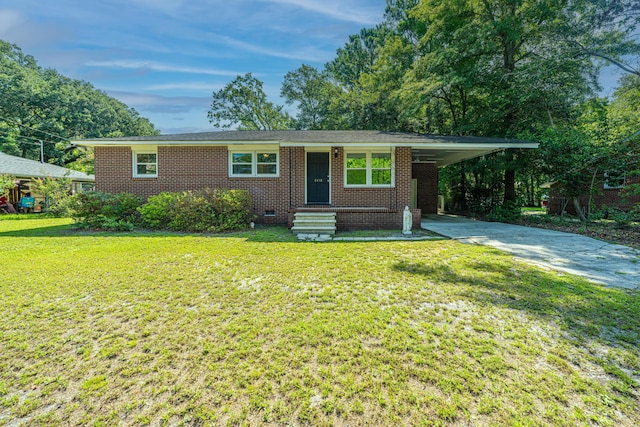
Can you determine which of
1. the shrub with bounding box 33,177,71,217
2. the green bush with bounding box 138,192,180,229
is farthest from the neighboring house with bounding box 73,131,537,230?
the shrub with bounding box 33,177,71,217

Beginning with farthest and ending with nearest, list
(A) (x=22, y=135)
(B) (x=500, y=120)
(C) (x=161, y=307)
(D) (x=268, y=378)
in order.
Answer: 1. (A) (x=22, y=135)
2. (B) (x=500, y=120)
3. (C) (x=161, y=307)
4. (D) (x=268, y=378)

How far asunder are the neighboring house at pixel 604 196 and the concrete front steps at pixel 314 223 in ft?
31.9

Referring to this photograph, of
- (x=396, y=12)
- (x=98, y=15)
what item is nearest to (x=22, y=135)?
(x=98, y=15)

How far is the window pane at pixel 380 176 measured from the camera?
1083 centimetres

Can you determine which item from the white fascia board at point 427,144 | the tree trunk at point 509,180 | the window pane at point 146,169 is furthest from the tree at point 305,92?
the white fascia board at point 427,144

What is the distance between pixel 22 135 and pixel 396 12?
116ft

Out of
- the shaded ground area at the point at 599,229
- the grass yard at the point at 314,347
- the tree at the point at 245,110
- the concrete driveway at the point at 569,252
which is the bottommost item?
the grass yard at the point at 314,347

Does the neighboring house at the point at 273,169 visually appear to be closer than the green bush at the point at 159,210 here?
No

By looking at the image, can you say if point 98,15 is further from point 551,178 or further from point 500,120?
point 551,178

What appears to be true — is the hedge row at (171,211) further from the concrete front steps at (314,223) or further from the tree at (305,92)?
the tree at (305,92)

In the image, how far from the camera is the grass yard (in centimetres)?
202

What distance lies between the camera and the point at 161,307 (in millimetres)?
3545

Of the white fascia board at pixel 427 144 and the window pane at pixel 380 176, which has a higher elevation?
the white fascia board at pixel 427 144

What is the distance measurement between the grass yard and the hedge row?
14.4ft
